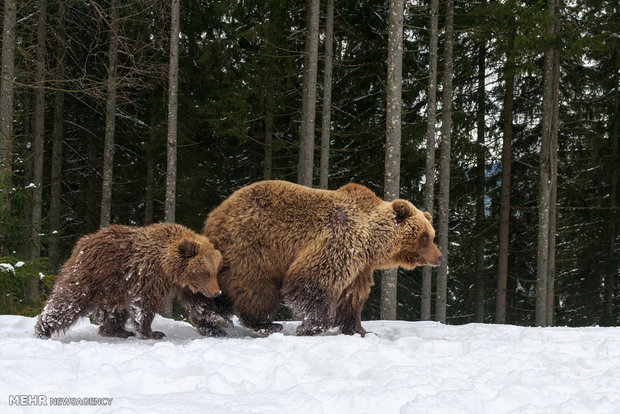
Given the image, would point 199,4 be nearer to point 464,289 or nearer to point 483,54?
point 483,54

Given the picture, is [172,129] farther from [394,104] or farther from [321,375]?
[321,375]

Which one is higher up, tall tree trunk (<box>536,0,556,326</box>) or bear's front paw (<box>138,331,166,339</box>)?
tall tree trunk (<box>536,0,556,326</box>)

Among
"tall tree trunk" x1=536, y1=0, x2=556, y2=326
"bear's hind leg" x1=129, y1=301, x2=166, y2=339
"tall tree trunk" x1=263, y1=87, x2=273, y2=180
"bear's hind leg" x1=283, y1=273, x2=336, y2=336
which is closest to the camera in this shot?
"bear's hind leg" x1=129, y1=301, x2=166, y2=339

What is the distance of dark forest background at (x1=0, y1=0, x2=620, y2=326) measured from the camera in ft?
54.1

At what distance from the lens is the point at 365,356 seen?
445 cm

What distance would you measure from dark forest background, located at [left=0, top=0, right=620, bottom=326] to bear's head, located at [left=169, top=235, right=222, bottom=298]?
10.6 metres

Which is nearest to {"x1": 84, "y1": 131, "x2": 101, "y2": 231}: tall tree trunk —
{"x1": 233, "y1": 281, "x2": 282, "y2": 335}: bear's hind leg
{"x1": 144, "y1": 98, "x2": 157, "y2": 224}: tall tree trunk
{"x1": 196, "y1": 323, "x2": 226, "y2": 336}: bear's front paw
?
{"x1": 144, "y1": 98, "x2": 157, "y2": 224}: tall tree trunk

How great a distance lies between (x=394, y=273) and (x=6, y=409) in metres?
8.02

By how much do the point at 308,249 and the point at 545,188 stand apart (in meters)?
10.8

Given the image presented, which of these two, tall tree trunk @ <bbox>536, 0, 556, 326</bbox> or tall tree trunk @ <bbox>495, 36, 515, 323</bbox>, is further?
tall tree trunk @ <bbox>495, 36, 515, 323</bbox>

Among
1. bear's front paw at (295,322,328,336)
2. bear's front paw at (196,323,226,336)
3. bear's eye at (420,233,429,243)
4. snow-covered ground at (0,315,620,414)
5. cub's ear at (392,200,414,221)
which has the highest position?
cub's ear at (392,200,414,221)

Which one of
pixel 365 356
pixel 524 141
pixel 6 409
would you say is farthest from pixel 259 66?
pixel 6 409

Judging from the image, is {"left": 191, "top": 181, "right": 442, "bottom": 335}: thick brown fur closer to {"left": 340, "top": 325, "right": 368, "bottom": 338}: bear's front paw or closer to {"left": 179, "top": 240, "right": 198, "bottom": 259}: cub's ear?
{"left": 340, "top": 325, "right": 368, "bottom": 338}: bear's front paw

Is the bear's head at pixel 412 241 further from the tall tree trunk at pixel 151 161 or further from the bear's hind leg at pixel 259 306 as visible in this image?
the tall tree trunk at pixel 151 161
